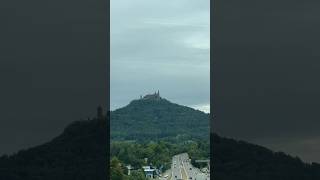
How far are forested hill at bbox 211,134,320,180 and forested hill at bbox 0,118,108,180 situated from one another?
1873 millimetres

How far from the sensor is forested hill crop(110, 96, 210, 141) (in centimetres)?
1605

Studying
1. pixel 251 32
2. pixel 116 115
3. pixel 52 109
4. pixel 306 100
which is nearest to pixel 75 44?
pixel 52 109

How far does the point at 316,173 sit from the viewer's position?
1097 cm

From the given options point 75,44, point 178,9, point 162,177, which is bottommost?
point 162,177

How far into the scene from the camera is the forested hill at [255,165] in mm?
11055

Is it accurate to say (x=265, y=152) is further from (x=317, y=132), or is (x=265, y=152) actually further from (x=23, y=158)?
(x=23, y=158)

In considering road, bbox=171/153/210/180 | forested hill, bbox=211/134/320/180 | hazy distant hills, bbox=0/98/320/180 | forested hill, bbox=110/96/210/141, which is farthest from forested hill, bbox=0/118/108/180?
forested hill, bbox=110/96/210/141

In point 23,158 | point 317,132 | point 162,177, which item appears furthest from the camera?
point 162,177

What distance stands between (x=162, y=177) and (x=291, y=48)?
5372 millimetres

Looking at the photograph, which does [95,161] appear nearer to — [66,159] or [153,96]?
[66,159]

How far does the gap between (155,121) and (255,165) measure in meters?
5.44

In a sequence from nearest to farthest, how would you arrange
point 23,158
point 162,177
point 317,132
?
point 23,158, point 317,132, point 162,177

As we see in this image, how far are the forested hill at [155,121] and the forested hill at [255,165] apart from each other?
416 centimetres

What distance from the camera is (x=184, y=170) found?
608 inches
